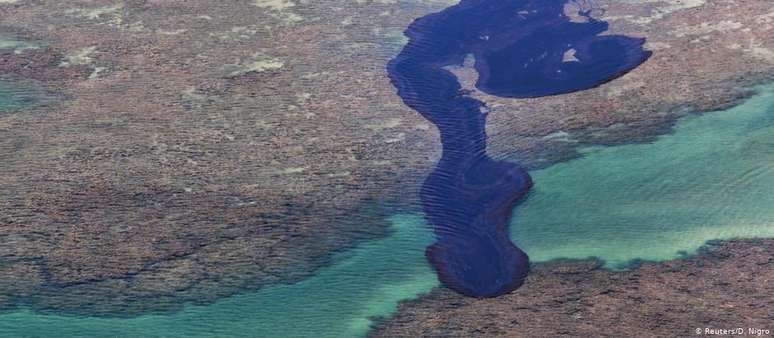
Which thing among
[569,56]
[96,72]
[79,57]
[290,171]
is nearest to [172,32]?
[79,57]

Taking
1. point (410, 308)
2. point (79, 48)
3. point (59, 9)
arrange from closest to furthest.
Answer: point (410, 308) < point (79, 48) < point (59, 9)

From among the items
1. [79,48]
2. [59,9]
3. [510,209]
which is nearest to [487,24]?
[510,209]

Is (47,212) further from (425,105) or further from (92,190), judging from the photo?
(425,105)

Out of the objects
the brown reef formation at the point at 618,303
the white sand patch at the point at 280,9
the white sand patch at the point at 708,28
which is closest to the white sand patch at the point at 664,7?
the white sand patch at the point at 708,28

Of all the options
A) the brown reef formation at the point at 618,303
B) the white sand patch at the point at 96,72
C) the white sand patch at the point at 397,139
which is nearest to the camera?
the brown reef formation at the point at 618,303

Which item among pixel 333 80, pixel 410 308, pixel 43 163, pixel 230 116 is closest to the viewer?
pixel 410 308

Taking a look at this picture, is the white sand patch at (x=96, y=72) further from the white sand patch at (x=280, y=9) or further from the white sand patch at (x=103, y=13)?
the white sand patch at (x=280, y=9)
